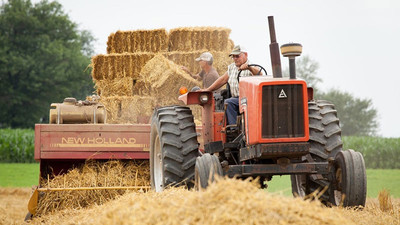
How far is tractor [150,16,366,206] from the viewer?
616 centimetres

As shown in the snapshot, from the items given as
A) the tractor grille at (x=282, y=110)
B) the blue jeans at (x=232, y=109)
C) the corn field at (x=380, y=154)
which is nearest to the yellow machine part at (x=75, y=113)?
the blue jeans at (x=232, y=109)

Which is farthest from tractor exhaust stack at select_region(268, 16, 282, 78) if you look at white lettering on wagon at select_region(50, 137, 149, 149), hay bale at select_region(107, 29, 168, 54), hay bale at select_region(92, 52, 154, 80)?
hay bale at select_region(107, 29, 168, 54)

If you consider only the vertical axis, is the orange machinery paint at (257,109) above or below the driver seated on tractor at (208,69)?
below

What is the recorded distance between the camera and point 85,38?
201 feet

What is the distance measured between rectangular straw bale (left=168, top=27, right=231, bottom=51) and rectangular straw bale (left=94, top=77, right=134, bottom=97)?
1273 millimetres

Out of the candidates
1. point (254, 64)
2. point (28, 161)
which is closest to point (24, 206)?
point (254, 64)

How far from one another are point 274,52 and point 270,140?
0.97 meters

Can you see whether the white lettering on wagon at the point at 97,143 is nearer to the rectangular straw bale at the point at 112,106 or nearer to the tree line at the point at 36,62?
the rectangular straw bale at the point at 112,106

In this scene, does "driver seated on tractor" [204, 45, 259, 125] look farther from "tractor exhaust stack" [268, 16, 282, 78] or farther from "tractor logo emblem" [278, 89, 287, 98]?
"tractor logo emblem" [278, 89, 287, 98]

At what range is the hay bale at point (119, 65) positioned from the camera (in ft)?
42.5

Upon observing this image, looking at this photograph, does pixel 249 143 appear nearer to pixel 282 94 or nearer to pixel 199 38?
pixel 282 94

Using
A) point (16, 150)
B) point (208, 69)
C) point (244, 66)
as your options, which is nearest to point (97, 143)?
point (208, 69)

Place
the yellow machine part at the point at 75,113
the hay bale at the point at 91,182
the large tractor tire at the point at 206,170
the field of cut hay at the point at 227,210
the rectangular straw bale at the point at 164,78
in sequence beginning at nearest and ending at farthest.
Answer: the field of cut hay at the point at 227,210, the large tractor tire at the point at 206,170, the hay bale at the point at 91,182, the yellow machine part at the point at 75,113, the rectangular straw bale at the point at 164,78

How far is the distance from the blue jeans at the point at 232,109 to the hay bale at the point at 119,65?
619 centimetres
